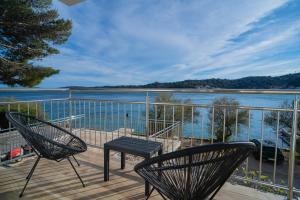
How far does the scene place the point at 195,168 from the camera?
1.25m

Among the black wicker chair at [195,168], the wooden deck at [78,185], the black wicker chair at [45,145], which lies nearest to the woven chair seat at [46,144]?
the black wicker chair at [45,145]

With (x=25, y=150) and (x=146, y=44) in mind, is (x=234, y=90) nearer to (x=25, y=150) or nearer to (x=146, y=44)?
(x=25, y=150)

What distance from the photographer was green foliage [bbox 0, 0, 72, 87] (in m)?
7.14

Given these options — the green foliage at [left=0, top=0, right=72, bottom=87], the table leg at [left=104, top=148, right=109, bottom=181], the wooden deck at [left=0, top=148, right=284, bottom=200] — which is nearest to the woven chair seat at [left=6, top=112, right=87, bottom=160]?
the table leg at [left=104, top=148, right=109, bottom=181]

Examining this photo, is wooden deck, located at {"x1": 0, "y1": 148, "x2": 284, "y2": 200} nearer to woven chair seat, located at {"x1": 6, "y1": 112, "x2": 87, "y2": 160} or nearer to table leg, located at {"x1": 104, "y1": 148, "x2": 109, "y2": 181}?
table leg, located at {"x1": 104, "y1": 148, "x2": 109, "y2": 181}

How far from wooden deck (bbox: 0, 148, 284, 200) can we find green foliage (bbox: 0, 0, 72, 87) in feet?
20.2

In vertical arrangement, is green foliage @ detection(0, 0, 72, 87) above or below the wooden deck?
above

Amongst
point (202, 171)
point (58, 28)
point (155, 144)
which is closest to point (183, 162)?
point (202, 171)

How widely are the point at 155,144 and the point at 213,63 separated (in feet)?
49.9

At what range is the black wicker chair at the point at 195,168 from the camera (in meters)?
1.16

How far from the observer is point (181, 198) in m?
1.34

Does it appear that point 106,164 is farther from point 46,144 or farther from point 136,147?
point 46,144

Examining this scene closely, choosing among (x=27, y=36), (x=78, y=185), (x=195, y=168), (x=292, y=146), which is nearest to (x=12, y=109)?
(x=27, y=36)

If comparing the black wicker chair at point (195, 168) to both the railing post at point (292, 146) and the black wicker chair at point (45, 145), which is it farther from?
the railing post at point (292, 146)
